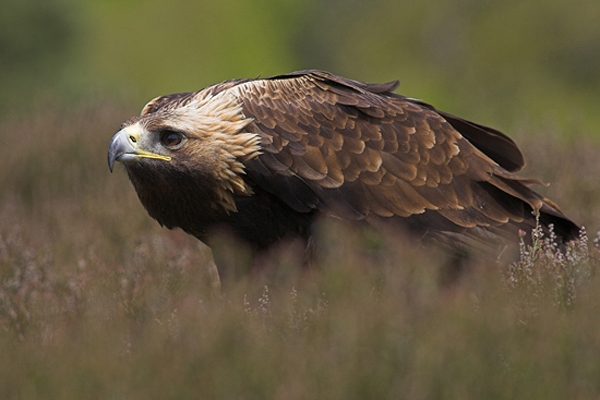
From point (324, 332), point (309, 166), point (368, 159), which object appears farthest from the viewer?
point (368, 159)

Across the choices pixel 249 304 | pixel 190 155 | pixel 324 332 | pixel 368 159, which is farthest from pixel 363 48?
pixel 324 332

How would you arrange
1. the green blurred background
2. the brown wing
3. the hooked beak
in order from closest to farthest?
the hooked beak
the brown wing
the green blurred background

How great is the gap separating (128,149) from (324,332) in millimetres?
2051

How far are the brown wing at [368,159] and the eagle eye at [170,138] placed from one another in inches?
16.2

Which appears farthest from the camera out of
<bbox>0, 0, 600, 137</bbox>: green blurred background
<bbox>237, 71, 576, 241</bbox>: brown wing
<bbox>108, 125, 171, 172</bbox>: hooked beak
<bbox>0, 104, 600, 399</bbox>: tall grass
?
<bbox>0, 0, 600, 137</bbox>: green blurred background

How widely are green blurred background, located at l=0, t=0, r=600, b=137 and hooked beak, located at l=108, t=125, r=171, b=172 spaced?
62.1 feet

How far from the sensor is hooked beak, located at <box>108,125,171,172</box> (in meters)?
5.41

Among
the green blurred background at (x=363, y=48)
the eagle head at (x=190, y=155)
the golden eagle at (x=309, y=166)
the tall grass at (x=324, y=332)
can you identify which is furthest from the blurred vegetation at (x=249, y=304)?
the green blurred background at (x=363, y=48)

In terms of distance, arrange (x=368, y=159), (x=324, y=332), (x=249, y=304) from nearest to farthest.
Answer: (x=324, y=332) < (x=249, y=304) < (x=368, y=159)

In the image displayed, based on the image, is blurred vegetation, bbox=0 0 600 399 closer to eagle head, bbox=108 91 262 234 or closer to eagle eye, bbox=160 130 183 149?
eagle head, bbox=108 91 262 234

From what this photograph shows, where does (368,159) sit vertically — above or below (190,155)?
above

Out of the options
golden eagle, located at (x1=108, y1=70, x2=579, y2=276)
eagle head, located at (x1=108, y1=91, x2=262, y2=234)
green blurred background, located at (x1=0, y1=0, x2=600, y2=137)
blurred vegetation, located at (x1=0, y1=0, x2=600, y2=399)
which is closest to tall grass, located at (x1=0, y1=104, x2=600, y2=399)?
blurred vegetation, located at (x1=0, y1=0, x2=600, y2=399)

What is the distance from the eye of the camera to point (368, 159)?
5.76 m

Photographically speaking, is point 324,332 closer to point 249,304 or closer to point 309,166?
point 249,304
